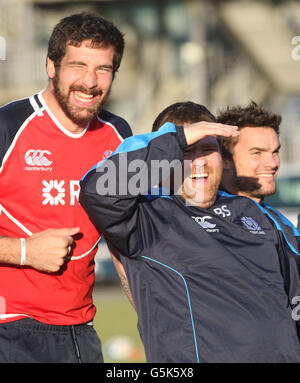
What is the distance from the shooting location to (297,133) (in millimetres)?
19516

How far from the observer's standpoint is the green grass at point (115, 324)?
22.9ft

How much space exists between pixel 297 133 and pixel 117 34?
53.5 feet

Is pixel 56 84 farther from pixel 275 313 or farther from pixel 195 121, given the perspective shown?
pixel 275 313

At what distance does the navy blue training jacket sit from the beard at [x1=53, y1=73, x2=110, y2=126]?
0.53m

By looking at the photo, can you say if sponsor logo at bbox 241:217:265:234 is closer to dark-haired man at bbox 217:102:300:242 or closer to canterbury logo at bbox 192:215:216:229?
canterbury logo at bbox 192:215:216:229

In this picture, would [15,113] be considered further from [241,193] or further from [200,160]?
[241,193]

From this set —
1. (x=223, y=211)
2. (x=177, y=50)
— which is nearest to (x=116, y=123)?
(x=223, y=211)

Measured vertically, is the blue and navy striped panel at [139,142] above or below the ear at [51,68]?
below

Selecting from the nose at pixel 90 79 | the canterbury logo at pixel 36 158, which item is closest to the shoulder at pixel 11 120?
the canterbury logo at pixel 36 158

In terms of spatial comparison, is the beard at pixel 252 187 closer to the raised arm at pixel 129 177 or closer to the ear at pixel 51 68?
the raised arm at pixel 129 177

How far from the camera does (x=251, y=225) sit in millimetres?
3408

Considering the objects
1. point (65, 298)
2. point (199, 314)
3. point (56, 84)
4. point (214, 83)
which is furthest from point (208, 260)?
point (214, 83)

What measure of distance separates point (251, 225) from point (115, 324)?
5679 millimetres

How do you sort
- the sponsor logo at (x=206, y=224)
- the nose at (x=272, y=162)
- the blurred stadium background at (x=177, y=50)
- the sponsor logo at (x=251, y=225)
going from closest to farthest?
the sponsor logo at (x=206, y=224) < the sponsor logo at (x=251, y=225) < the nose at (x=272, y=162) < the blurred stadium background at (x=177, y=50)
